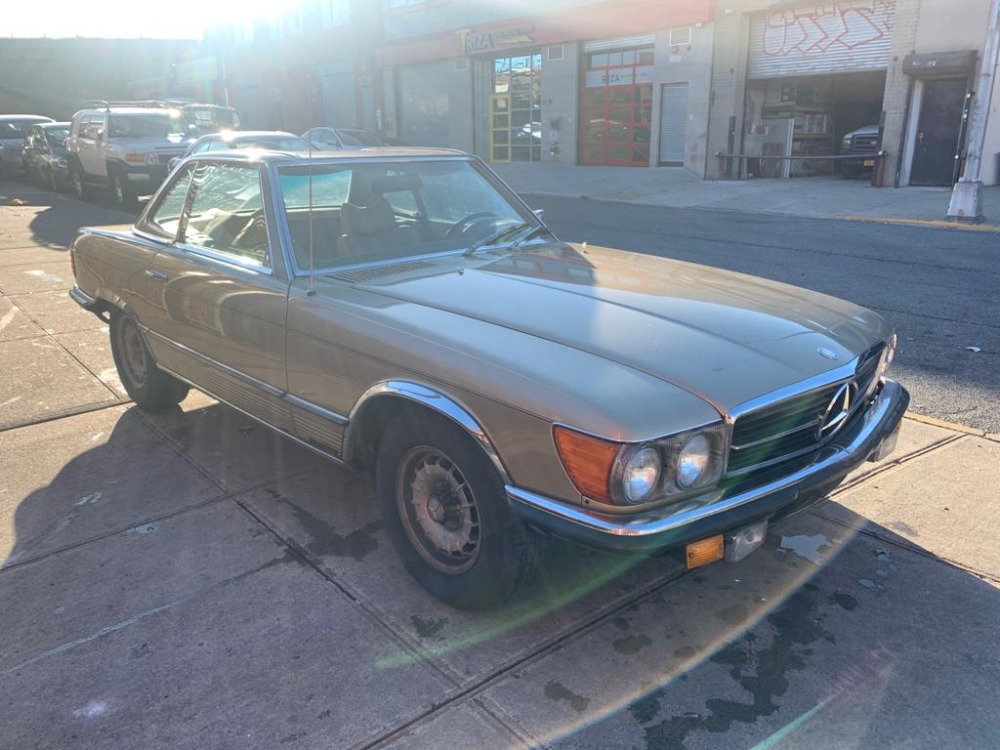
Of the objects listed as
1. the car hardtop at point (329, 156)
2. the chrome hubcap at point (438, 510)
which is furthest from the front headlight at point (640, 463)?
the car hardtop at point (329, 156)

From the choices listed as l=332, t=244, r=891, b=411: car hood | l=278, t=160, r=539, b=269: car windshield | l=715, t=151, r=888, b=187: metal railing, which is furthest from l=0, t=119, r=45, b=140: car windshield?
l=332, t=244, r=891, b=411: car hood

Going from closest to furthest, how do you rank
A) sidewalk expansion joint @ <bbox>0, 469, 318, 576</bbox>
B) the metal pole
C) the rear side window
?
sidewalk expansion joint @ <bbox>0, 469, 318, 576</bbox> < the rear side window < the metal pole

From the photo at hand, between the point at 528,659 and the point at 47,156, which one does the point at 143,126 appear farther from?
the point at 528,659

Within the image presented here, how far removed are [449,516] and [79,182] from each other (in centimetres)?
1682

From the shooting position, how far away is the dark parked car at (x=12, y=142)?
21969mm

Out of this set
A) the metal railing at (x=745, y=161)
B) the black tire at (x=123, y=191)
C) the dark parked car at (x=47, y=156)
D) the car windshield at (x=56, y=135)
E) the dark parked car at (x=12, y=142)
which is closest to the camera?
the black tire at (x=123, y=191)

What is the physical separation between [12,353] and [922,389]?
6733 millimetres

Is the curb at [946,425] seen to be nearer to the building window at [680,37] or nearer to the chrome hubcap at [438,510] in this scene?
the chrome hubcap at [438,510]

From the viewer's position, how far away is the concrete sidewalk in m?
14.6

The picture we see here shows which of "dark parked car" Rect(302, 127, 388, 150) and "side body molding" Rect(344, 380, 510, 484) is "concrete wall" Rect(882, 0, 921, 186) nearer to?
"dark parked car" Rect(302, 127, 388, 150)

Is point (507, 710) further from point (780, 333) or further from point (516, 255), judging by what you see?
point (516, 255)

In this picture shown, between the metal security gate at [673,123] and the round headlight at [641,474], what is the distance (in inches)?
817

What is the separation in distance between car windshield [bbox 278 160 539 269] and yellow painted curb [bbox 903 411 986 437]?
8.46ft

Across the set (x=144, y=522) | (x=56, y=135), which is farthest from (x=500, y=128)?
(x=144, y=522)
